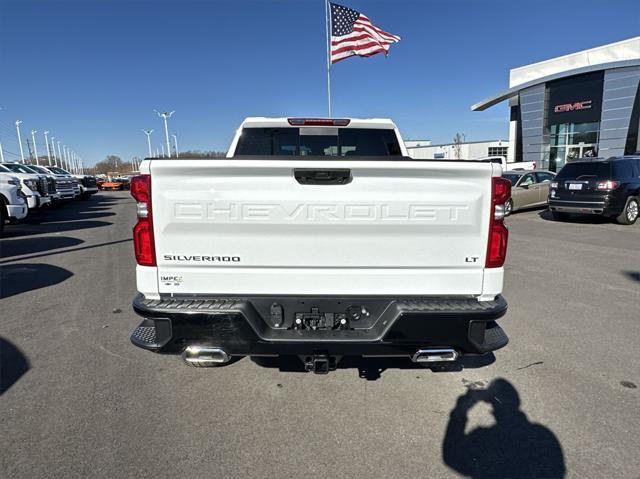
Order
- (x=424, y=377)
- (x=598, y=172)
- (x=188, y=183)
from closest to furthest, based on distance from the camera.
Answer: (x=188, y=183)
(x=424, y=377)
(x=598, y=172)

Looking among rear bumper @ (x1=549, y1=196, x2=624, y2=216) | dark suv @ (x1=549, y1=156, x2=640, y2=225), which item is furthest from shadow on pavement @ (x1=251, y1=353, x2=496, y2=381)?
dark suv @ (x1=549, y1=156, x2=640, y2=225)

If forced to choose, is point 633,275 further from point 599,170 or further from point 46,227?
point 46,227

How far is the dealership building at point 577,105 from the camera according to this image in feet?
93.7

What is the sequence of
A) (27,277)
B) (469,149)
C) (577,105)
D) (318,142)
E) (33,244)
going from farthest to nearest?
1. (469,149)
2. (577,105)
3. (33,244)
4. (27,277)
5. (318,142)

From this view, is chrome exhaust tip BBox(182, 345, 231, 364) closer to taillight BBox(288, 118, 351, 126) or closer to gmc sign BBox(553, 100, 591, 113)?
taillight BBox(288, 118, 351, 126)

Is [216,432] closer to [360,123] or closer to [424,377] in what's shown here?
[424,377]

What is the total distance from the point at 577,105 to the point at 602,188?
24.6 metres

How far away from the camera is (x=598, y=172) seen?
464 inches

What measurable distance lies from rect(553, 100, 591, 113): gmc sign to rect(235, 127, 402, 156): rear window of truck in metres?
34.0

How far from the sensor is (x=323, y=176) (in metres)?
2.50

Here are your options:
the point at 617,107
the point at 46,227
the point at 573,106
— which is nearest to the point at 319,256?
the point at 46,227

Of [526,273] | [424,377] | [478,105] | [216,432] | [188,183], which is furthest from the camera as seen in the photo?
[478,105]

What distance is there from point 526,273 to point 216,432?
592 centimetres

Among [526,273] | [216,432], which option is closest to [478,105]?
[526,273]
